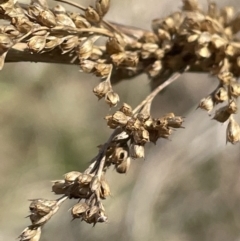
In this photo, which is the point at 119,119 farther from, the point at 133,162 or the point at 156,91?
the point at 133,162

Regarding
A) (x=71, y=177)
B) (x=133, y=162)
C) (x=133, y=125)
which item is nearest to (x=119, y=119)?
(x=133, y=125)

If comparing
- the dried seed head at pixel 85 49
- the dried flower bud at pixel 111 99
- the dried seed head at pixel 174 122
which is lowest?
the dried seed head at pixel 174 122

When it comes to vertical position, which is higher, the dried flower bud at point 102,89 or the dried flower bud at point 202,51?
the dried flower bud at point 202,51

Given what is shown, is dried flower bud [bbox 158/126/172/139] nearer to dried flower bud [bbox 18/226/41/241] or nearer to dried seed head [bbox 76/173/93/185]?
dried seed head [bbox 76/173/93/185]

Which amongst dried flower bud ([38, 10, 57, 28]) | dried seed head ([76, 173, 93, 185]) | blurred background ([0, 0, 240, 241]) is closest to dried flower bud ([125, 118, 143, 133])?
dried seed head ([76, 173, 93, 185])

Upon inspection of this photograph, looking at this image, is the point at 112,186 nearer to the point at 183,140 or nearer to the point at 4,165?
the point at 183,140

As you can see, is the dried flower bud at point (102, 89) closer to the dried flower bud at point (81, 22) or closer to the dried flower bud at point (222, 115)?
the dried flower bud at point (81, 22)

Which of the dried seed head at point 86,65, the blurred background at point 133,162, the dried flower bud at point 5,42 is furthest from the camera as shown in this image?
the blurred background at point 133,162

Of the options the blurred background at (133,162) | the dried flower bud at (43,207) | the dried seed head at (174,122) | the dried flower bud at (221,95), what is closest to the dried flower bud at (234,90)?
the dried flower bud at (221,95)
